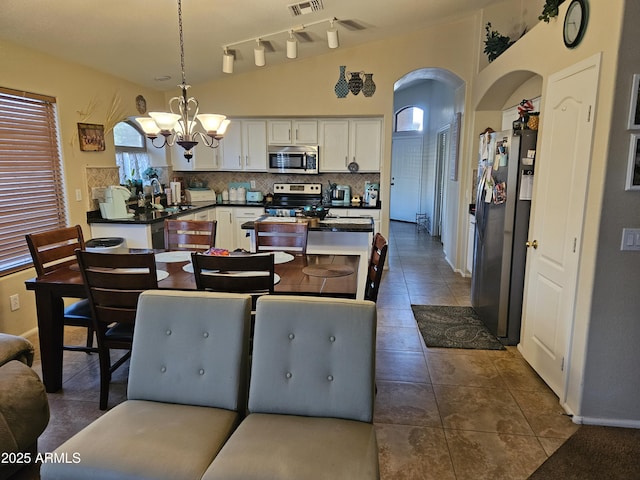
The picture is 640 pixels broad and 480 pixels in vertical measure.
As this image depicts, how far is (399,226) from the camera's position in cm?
983

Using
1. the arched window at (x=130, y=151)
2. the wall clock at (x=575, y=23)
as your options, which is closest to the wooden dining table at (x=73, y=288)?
the wall clock at (x=575, y=23)

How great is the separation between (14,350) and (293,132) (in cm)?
455

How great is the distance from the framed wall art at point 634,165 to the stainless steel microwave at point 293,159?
13.7 ft

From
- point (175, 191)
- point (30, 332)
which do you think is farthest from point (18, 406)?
point (175, 191)

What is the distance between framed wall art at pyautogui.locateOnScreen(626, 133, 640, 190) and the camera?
214cm

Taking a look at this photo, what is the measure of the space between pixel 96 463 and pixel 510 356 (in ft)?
9.54

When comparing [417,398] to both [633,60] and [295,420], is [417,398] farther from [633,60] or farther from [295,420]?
[633,60]

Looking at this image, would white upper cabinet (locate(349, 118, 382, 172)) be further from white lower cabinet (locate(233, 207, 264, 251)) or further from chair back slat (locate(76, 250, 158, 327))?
chair back slat (locate(76, 250, 158, 327))

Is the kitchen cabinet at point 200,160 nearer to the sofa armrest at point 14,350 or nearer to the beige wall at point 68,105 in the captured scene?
the beige wall at point 68,105

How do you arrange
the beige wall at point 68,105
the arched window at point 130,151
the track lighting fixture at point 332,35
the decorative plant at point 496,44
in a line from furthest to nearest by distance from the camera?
the arched window at point 130,151 → the decorative plant at point 496,44 → the track lighting fixture at point 332,35 → the beige wall at point 68,105

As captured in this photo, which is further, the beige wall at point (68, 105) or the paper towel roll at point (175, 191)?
the paper towel roll at point (175, 191)

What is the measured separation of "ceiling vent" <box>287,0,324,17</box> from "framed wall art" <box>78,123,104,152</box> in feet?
7.60

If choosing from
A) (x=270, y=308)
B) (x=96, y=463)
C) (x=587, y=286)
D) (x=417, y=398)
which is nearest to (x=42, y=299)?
(x=96, y=463)

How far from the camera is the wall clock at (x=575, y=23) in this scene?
2.37 m
